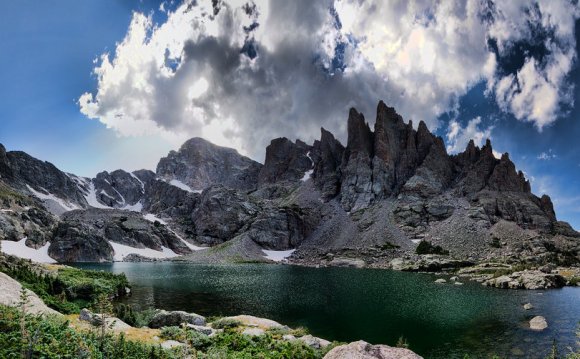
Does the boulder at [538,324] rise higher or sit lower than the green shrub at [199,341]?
higher

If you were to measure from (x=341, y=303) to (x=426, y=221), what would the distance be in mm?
146349

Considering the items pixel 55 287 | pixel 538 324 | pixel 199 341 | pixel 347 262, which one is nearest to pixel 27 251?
pixel 347 262

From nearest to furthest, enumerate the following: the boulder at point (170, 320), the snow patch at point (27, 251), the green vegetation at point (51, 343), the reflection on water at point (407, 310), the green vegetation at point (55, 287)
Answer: the green vegetation at point (51, 343) < the green vegetation at point (55, 287) < the boulder at point (170, 320) < the reflection on water at point (407, 310) < the snow patch at point (27, 251)

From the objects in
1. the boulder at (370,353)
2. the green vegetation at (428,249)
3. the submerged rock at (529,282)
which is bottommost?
the boulder at (370,353)

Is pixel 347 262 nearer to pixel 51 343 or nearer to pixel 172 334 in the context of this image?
pixel 172 334

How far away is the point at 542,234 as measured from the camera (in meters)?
168

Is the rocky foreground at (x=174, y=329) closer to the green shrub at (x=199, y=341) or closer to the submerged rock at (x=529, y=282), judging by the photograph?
the green shrub at (x=199, y=341)

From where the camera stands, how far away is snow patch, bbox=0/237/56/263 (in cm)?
14450

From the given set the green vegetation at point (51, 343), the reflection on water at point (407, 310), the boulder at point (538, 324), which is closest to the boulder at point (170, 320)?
the reflection on water at point (407, 310)

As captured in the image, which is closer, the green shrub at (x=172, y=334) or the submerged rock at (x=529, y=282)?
the green shrub at (x=172, y=334)

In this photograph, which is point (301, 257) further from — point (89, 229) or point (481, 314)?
point (481, 314)

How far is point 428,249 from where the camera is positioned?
152m

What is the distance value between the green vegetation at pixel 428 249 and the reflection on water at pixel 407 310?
74.6 m

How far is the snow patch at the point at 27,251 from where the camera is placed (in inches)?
5689
